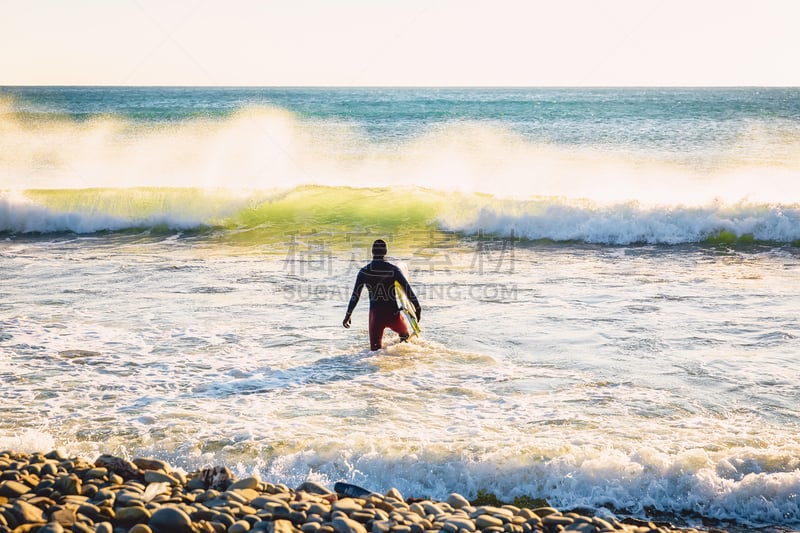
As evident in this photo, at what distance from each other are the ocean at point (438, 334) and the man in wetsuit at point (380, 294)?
1.24 feet

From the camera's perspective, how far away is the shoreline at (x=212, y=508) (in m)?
4.65

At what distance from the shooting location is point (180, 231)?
812 inches

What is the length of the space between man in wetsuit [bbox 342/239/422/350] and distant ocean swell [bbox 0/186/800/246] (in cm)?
959

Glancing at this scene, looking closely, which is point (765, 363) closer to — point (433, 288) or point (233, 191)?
point (433, 288)

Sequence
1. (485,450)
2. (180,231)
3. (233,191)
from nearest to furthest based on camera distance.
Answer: (485,450)
(180,231)
(233,191)

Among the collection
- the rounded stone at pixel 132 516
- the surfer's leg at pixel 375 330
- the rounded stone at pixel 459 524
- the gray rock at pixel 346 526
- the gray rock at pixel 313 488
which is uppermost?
the surfer's leg at pixel 375 330

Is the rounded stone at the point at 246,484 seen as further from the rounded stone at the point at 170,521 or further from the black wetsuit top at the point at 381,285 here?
the black wetsuit top at the point at 381,285

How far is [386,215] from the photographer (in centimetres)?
2175

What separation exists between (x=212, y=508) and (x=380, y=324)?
4796 millimetres

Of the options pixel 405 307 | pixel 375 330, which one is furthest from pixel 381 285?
pixel 375 330

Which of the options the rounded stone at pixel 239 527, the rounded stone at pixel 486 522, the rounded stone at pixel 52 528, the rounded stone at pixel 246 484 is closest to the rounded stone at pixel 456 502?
the rounded stone at pixel 486 522

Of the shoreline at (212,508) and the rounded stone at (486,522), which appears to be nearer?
the shoreline at (212,508)

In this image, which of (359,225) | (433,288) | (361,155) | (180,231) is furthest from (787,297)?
(361,155)

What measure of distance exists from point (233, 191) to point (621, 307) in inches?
592
